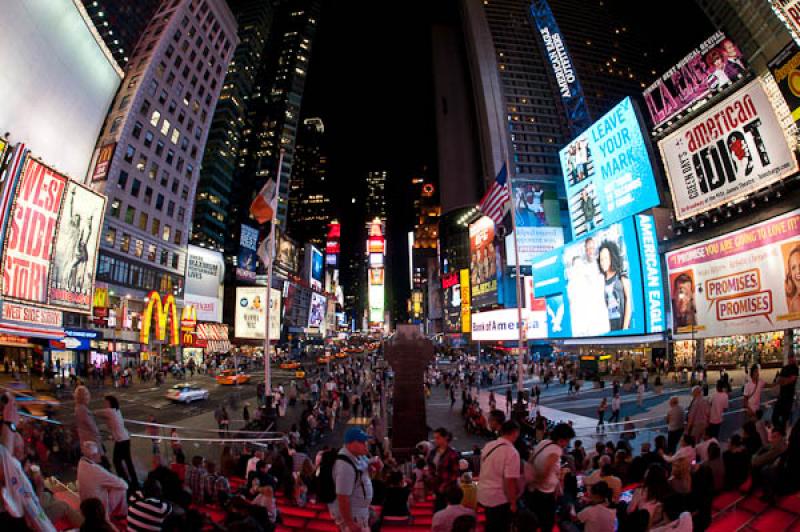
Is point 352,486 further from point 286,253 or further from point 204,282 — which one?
point 286,253

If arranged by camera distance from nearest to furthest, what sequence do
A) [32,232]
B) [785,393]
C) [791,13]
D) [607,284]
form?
1. [785,393]
2. [791,13]
3. [32,232]
4. [607,284]

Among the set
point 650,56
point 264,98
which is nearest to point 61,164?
point 264,98

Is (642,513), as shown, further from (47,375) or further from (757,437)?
(47,375)

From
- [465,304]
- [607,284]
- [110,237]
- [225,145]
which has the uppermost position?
[225,145]

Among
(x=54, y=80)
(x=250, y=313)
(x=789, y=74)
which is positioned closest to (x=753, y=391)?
(x=789, y=74)

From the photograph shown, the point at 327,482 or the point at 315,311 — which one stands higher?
the point at 315,311

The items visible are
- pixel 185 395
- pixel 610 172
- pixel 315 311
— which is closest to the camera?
pixel 185 395

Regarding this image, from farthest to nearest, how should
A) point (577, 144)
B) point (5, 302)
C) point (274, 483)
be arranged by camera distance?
point (577, 144), point (5, 302), point (274, 483)

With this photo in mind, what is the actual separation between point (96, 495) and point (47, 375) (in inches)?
1290

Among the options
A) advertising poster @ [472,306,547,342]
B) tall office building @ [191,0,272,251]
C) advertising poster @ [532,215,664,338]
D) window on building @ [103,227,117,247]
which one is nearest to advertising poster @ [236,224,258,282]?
window on building @ [103,227,117,247]

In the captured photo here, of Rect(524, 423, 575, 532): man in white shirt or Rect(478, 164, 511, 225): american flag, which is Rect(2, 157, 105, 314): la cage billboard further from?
Rect(524, 423, 575, 532): man in white shirt

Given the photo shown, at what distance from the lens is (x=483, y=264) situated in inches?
3150

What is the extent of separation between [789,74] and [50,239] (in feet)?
116

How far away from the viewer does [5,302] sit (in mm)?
22281
